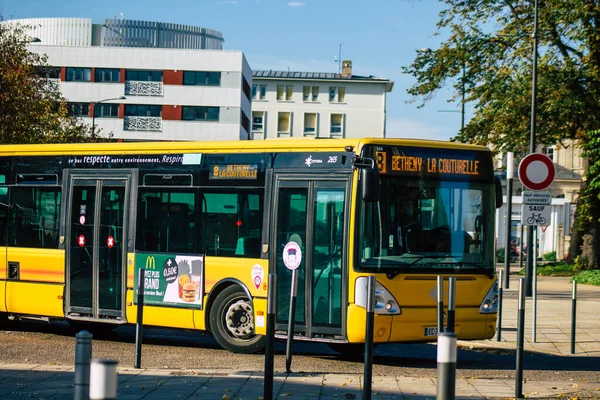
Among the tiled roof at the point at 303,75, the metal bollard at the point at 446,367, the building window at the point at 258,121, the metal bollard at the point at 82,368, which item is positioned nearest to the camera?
the metal bollard at the point at 446,367

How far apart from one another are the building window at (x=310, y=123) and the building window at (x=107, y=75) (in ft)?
106

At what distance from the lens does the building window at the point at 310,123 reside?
4414 inches

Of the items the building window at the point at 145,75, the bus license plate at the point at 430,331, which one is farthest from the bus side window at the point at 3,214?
the building window at the point at 145,75

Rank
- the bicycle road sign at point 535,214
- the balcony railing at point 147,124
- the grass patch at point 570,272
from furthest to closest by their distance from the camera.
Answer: the balcony railing at point 147,124 < the grass patch at point 570,272 < the bicycle road sign at point 535,214

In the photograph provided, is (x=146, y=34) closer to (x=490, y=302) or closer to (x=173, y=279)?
(x=173, y=279)

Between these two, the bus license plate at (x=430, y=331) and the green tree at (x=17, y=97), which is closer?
the bus license plate at (x=430, y=331)

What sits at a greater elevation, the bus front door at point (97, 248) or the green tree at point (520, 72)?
the green tree at point (520, 72)

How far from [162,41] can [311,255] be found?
84.0 m

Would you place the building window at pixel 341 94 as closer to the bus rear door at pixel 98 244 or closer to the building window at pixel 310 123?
the building window at pixel 310 123

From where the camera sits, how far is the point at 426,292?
537 inches

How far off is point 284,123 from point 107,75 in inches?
1316

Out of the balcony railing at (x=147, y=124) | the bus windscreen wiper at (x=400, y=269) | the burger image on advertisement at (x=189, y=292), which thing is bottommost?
the burger image on advertisement at (x=189, y=292)

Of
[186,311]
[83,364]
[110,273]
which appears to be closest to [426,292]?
[186,311]

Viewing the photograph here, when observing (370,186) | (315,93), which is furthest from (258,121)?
(370,186)
